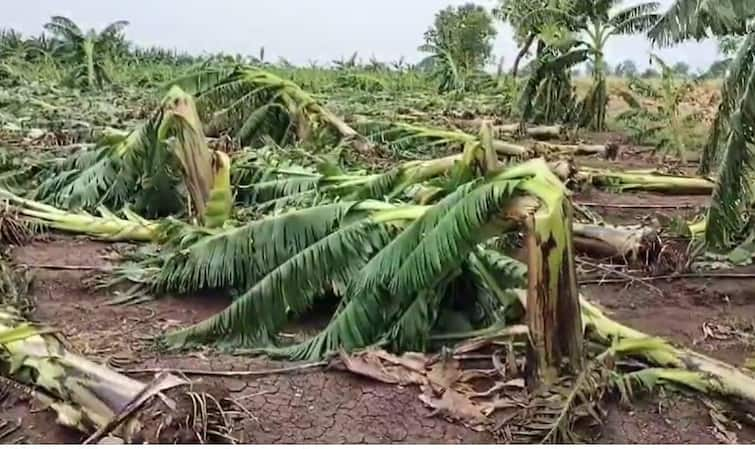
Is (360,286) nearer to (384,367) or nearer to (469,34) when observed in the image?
(384,367)

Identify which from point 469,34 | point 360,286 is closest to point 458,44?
point 469,34

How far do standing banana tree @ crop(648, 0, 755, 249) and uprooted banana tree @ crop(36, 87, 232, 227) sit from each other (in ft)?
9.36

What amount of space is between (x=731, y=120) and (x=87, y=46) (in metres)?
15.9

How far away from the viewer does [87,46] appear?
18.2m

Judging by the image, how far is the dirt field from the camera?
9.46 feet

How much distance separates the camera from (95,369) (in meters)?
2.93

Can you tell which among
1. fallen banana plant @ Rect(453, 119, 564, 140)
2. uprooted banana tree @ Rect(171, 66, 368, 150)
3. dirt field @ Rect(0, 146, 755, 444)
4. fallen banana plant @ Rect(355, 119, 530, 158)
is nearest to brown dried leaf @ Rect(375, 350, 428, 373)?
dirt field @ Rect(0, 146, 755, 444)

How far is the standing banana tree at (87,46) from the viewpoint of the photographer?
1798 centimetres

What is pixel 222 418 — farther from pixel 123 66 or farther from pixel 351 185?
pixel 123 66

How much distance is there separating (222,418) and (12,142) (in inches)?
314

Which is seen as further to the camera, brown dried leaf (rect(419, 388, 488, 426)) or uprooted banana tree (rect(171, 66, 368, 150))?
uprooted banana tree (rect(171, 66, 368, 150))

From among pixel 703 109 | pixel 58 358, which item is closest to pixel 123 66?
pixel 703 109

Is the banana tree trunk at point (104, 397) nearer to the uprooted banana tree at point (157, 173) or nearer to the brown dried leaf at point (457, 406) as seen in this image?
the brown dried leaf at point (457, 406)

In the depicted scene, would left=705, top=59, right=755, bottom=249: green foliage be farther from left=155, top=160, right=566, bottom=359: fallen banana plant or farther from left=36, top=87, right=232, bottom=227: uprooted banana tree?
left=36, top=87, right=232, bottom=227: uprooted banana tree
